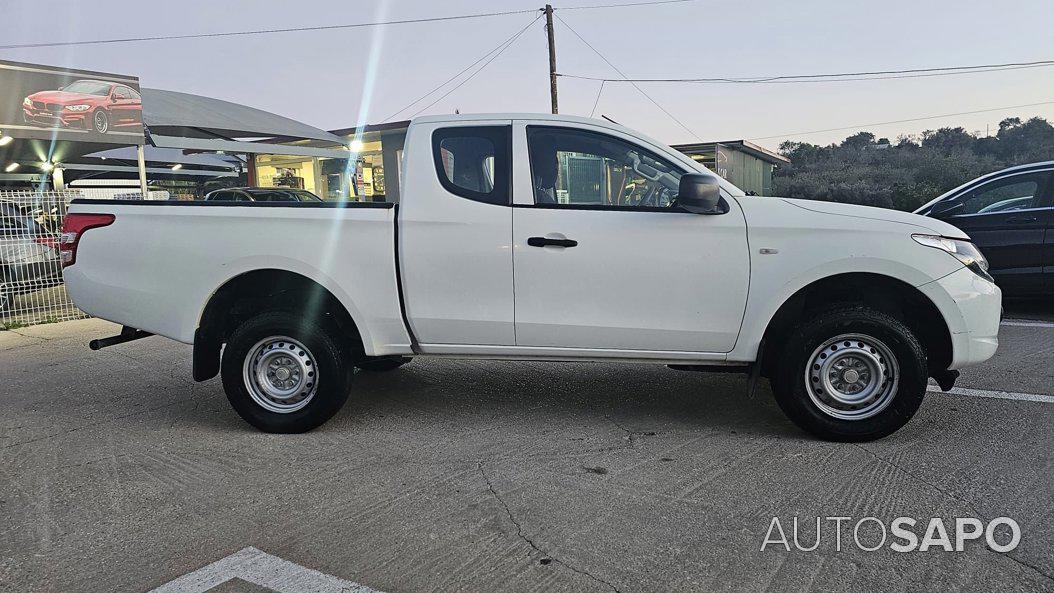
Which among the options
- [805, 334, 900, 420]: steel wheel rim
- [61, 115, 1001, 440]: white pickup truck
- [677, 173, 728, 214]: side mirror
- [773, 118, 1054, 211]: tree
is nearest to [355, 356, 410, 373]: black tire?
[61, 115, 1001, 440]: white pickup truck

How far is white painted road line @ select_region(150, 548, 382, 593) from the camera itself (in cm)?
273

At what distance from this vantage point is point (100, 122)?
12.7m

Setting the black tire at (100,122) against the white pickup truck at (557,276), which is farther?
the black tire at (100,122)

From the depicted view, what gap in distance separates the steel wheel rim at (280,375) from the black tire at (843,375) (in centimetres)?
281

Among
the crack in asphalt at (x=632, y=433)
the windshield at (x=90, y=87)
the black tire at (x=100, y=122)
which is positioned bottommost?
the crack in asphalt at (x=632, y=433)

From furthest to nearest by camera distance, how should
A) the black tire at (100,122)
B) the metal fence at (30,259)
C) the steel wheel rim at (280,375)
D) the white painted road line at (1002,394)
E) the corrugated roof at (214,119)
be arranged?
the corrugated roof at (214,119), the black tire at (100,122), the metal fence at (30,259), the white painted road line at (1002,394), the steel wheel rim at (280,375)

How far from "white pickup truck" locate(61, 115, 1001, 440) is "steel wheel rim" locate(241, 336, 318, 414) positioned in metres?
0.01

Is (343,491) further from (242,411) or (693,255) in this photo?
(693,255)

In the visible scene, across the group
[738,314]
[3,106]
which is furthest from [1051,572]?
[3,106]

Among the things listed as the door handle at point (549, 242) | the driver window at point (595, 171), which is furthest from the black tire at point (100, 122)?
the door handle at point (549, 242)

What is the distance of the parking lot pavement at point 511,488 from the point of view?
2.83 metres

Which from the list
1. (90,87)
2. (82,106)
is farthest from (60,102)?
(90,87)

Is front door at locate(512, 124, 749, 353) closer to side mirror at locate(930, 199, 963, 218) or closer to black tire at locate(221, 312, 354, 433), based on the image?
black tire at locate(221, 312, 354, 433)
